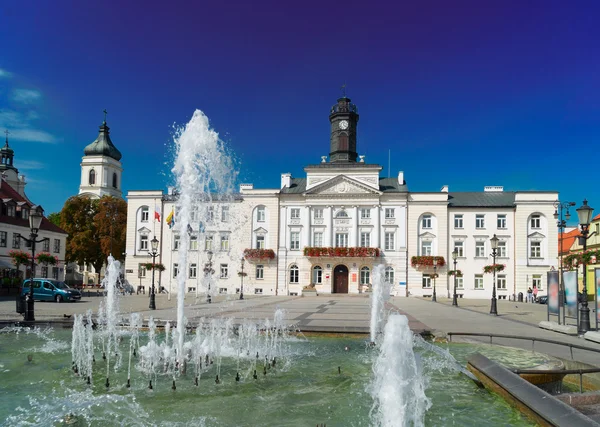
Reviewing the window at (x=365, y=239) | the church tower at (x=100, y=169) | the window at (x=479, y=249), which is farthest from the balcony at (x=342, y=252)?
the church tower at (x=100, y=169)

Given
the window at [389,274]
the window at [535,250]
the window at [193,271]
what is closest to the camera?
the window at [535,250]

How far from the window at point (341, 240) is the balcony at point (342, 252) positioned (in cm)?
185

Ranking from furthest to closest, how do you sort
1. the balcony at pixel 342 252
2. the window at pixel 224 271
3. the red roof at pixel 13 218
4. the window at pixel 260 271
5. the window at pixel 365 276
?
1. the window at pixel 224 271
2. the window at pixel 260 271
3. the window at pixel 365 276
4. the balcony at pixel 342 252
5. the red roof at pixel 13 218

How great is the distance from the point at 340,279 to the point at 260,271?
934 centimetres

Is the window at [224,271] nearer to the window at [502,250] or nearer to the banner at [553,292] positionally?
the window at [502,250]

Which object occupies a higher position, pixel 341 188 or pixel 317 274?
pixel 341 188

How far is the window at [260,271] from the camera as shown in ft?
184

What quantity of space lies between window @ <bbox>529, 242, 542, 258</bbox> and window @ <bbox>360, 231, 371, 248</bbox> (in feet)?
57.6

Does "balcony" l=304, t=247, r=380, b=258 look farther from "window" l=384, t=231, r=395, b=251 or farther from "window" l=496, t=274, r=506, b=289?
"window" l=496, t=274, r=506, b=289

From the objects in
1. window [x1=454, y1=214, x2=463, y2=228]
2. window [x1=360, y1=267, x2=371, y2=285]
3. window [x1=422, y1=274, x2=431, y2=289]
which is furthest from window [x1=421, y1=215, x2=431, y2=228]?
window [x1=360, y1=267, x2=371, y2=285]

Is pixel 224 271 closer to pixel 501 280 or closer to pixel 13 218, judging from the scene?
pixel 13 218

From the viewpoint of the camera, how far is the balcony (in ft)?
174

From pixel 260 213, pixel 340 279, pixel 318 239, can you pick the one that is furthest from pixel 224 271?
pixel 340 279

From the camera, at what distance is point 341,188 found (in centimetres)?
5556
